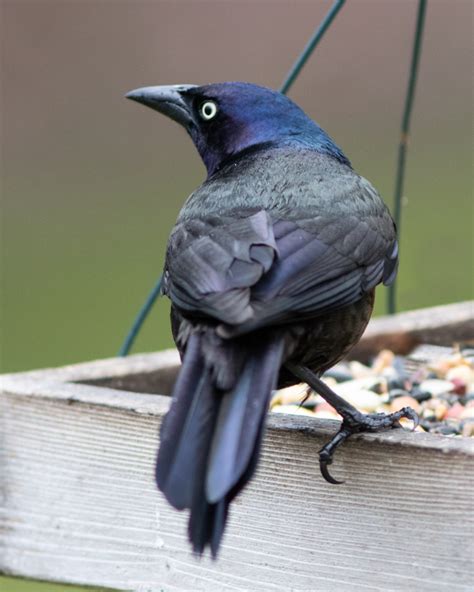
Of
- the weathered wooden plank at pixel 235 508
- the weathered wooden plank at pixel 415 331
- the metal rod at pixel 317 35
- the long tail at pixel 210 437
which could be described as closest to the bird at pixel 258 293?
the long tail at pixel 210 437

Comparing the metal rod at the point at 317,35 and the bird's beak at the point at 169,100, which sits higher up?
the metal rod at the point at 317,35

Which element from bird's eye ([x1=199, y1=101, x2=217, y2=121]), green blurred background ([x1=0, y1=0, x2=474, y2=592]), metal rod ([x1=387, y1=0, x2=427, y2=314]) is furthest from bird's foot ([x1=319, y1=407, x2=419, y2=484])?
green blurred background ([x1=0, y1=0, x2=474, y2=592])

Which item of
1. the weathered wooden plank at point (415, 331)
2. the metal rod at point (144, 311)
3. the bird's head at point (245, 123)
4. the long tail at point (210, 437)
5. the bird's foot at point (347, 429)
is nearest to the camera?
the long tail at point (210, 437)

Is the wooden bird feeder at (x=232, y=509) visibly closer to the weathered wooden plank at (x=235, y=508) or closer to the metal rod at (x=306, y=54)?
the weathered wooden plank at (x=235, y=508)

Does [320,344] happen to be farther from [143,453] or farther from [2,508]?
[2,508]

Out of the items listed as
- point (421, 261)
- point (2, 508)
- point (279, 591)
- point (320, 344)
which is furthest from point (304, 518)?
point (421, 261)

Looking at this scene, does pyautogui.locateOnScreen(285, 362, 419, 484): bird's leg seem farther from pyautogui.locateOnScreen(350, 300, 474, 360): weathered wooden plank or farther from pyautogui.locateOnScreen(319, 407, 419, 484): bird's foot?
pyautogui.locateOnScreen(350, 300, 474, 360): weathered wooden plank

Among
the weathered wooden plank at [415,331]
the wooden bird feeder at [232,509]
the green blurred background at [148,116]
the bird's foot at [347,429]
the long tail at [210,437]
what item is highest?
the long tail at [210,437]
